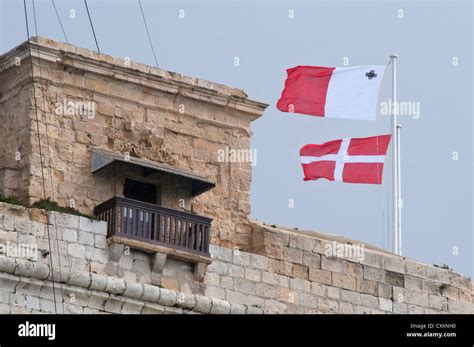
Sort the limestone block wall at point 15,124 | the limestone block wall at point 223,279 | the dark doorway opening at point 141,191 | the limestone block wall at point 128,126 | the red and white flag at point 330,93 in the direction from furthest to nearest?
1. the red and white flag at point 330,93
2. the dark doorway opening at point 141,191
3. the limestone block wall at point 128,126
4. the limestone block wall at point 15,124
5. the limestone block wall at point 223,279

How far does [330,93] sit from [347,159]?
1427 millimetres

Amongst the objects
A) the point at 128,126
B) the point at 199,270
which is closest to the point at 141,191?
the point at 128,126

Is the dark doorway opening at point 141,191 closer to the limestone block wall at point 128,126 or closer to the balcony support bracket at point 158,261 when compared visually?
the limestone block wall at point 128,126

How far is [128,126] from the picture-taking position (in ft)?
121

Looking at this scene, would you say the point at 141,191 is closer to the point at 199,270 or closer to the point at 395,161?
the point at 199,270

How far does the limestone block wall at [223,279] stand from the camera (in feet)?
113

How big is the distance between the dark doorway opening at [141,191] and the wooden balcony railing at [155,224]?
1013 millimetres

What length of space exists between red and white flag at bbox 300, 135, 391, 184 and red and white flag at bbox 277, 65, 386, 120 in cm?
75

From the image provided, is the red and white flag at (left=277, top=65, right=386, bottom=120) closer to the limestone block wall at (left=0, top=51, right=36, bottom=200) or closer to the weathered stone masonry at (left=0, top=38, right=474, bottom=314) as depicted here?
the weathered stone masonry at (left=0, top=38, right=474, bottom=314)

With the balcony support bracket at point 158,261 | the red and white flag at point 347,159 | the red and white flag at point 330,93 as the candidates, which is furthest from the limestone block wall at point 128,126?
the red and white flag at point 330,93

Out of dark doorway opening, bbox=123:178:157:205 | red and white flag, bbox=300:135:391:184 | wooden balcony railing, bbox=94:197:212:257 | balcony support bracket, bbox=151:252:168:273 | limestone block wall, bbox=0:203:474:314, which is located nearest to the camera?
limestone block wall, bbox=0:203:474:314

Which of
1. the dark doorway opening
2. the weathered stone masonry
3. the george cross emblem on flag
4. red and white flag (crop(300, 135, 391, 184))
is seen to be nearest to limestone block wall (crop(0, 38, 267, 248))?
the weathered stone masonry

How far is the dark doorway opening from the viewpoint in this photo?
3672 cm
